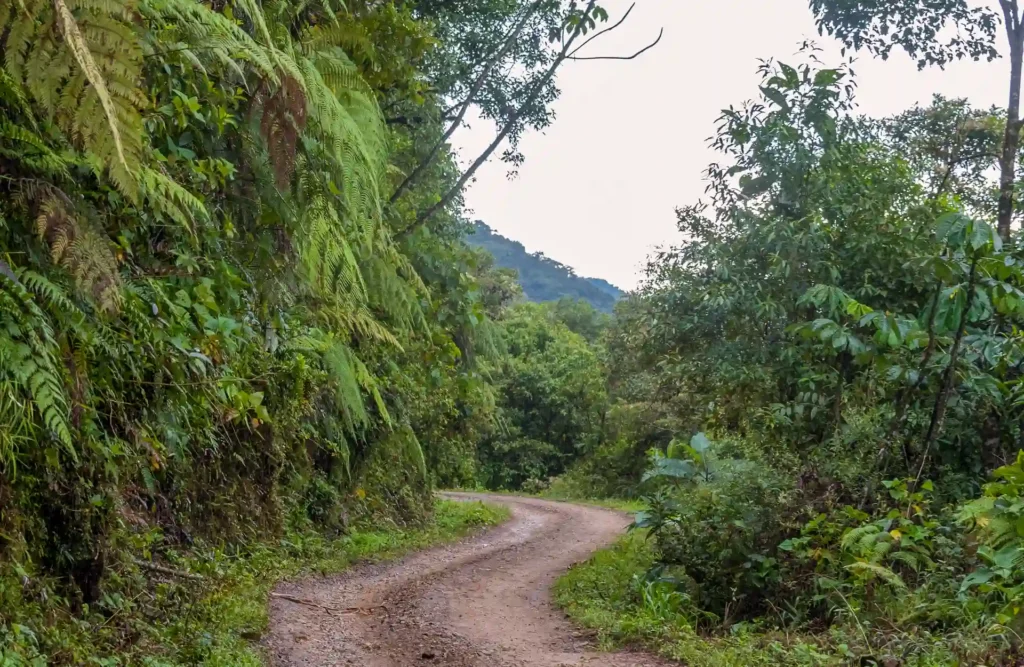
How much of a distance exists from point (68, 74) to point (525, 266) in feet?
366

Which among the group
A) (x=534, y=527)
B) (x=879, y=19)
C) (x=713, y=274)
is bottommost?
(x=534, y=527)

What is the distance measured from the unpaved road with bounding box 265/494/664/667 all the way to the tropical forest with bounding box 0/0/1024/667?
0.17 ft

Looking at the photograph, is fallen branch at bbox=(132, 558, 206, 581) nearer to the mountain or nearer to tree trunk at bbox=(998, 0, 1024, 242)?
tree trunk at bbox=(998, 0, 1024, 242)

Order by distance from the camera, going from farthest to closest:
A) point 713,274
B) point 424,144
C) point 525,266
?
point 525,266 < point 424,144 < point 713,274

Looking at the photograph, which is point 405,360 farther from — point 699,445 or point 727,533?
point 727,533

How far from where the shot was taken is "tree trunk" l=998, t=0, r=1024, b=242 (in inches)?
292

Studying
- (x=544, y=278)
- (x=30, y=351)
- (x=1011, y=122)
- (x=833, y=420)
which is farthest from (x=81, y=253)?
(x=544, y=278)

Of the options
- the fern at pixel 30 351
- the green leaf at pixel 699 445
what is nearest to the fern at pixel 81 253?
the fern at pixel 30 351

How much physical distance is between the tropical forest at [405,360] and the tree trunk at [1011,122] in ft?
0.12

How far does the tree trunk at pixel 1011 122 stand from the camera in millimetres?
7426

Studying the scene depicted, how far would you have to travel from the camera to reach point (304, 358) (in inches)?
264

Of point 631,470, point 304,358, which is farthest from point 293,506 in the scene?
point 631,470

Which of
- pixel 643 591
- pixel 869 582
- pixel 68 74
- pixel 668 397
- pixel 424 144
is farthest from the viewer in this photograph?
pixel 668 397

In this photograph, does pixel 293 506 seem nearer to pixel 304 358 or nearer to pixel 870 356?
pixel 304 358
